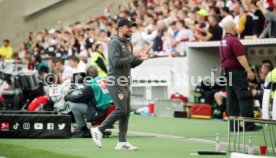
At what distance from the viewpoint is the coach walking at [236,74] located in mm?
17531

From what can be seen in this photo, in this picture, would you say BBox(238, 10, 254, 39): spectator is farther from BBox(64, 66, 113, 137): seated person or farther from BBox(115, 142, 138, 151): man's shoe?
BBox(115, 142, 138, 151): man's shoe

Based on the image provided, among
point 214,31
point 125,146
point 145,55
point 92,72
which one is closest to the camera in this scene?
point 145,55

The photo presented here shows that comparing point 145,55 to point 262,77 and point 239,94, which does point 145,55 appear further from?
point 262,77

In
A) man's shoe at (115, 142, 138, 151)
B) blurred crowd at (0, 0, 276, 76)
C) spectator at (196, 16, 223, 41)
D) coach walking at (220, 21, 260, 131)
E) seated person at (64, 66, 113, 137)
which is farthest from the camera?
spectator at (196, 16, 223, 41)

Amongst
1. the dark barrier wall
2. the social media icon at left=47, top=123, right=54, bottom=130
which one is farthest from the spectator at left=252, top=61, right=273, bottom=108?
the social media icon at left=47, top=123, right=54, bottom=130

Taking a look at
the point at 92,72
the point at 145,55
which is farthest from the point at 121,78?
the point at 92,72

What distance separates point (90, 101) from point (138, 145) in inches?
83.5

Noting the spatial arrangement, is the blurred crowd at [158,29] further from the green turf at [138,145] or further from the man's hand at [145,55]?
the man's hand at [145,55]

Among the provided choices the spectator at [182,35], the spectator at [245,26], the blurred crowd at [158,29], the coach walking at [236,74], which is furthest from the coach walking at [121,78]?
the spectator at [182,35]

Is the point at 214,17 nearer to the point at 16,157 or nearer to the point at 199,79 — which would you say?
the point at 199,79

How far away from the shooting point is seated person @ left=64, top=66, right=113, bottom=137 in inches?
658

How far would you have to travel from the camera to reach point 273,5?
23.6 metres

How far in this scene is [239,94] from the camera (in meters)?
17.6

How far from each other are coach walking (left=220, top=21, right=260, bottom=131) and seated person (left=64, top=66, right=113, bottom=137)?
8.78 ft
